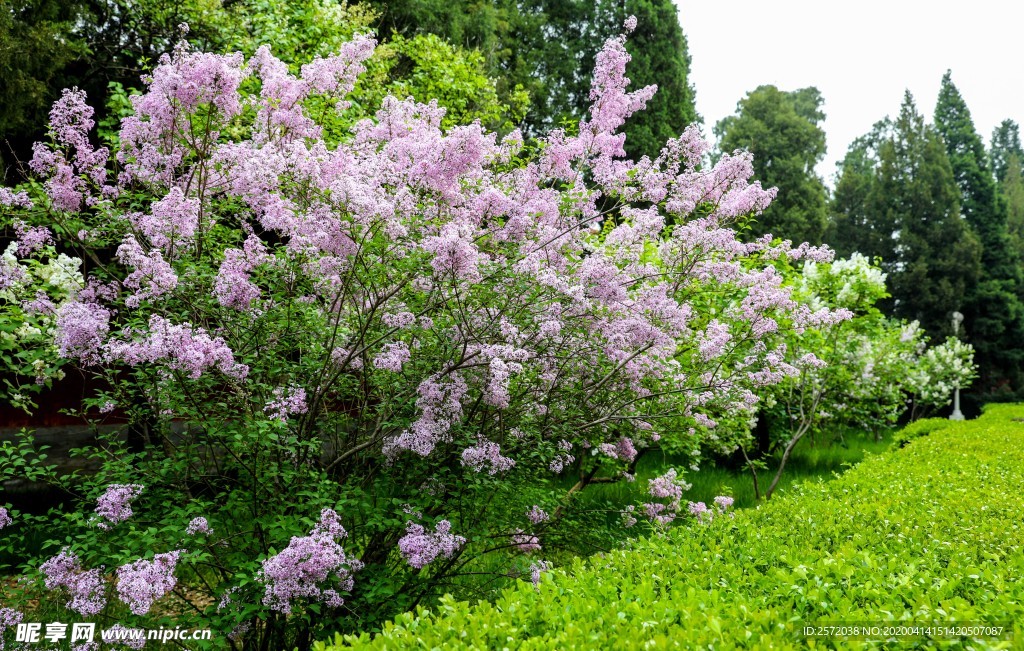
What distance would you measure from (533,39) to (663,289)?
22117mm

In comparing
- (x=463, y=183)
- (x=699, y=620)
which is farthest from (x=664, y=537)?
Answer: (x=463, y=183)

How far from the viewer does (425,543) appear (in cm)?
359

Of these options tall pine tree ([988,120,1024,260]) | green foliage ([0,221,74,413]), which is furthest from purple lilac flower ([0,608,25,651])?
tall pine tree ([988,120,1024,260])

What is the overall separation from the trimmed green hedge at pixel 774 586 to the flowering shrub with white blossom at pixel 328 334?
761 mm

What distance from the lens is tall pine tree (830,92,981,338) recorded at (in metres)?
27.9

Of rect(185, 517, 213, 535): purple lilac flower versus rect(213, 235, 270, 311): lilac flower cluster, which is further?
rect(213, 235, 270, 311): lilac flower cluster

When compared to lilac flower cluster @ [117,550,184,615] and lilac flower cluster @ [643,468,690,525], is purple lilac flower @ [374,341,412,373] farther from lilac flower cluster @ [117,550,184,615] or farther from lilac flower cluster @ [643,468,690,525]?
lilac flower cluster @ [643,468,690,525]

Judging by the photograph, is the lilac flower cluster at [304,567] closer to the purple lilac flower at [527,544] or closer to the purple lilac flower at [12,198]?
the purple lilac flower at [527,544]

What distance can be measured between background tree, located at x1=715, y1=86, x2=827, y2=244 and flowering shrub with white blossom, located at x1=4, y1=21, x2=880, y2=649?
77.9ft

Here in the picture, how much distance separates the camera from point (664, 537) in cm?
412

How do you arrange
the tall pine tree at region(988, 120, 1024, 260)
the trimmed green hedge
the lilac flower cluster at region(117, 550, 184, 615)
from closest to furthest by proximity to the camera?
the trimmed green hedge < the lilac flower cluster at region(117, 550, 184, 615) < the tall pine tree at region(988, 120, 1024, 260)

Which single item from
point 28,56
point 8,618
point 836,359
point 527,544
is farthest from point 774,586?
point 28,56

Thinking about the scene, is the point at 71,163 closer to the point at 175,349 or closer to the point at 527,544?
the point at 175,349

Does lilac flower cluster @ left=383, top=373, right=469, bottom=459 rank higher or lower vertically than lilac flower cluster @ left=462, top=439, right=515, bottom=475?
higher
